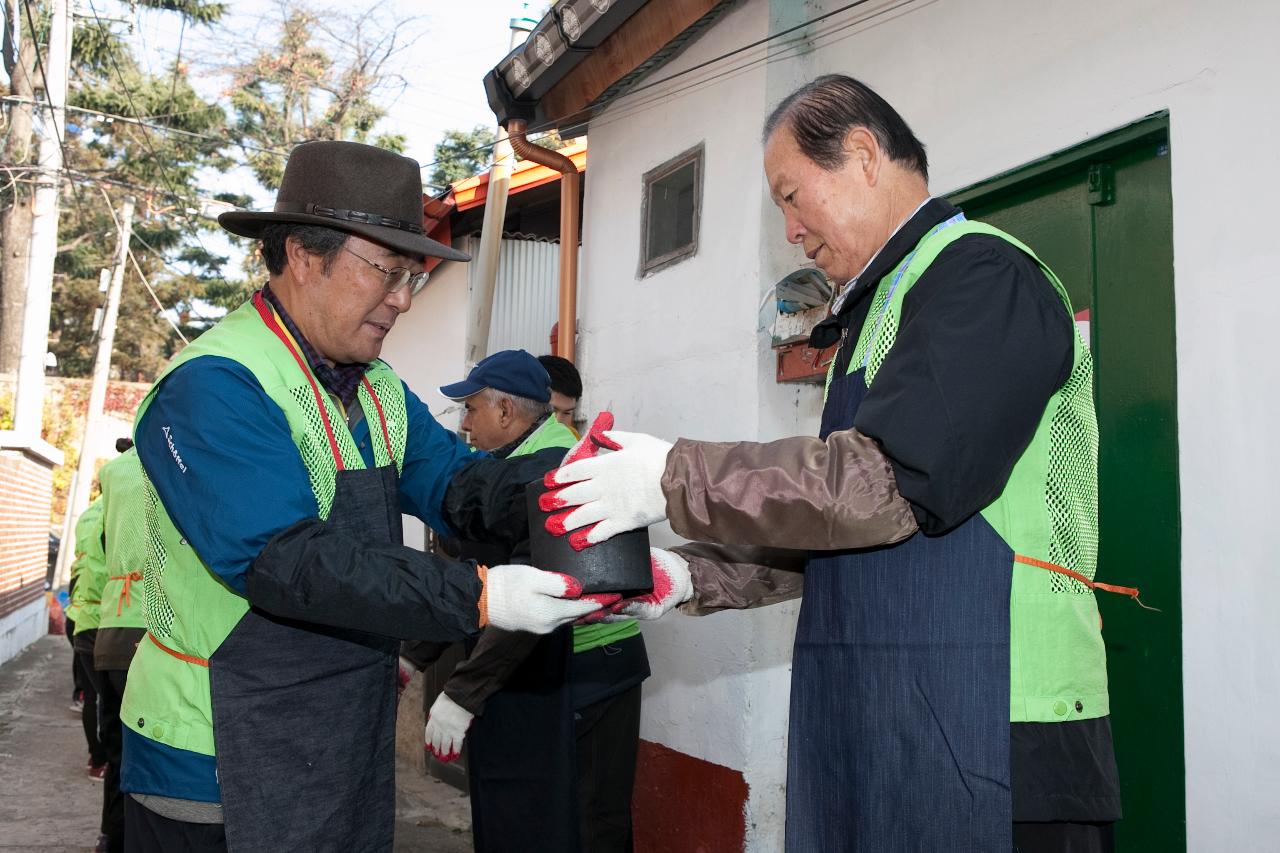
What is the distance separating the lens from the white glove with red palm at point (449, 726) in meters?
3.78

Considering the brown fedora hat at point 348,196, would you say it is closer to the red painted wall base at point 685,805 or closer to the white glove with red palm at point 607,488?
the white glove with red palm at point 607,488

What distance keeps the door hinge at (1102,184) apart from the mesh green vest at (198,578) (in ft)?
7.49

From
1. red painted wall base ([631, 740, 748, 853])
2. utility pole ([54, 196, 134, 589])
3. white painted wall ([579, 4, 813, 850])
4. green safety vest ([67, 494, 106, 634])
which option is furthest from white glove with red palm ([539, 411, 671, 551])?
utility pole ([54, 196, 134, 589])

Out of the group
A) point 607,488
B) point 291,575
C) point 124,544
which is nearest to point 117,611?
point 124,544

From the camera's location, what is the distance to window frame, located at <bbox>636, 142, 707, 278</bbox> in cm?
519

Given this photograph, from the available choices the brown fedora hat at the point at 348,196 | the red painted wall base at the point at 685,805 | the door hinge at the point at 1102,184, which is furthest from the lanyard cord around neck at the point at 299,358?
the red painted wall base at the point at 685,805

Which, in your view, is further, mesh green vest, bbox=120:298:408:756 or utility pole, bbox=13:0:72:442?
utility pole, bbox=13:0:72:442

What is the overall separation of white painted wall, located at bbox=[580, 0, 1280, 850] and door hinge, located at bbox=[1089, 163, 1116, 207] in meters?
0.12

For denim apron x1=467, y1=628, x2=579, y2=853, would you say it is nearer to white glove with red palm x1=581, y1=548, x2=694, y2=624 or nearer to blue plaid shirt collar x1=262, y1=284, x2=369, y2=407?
white glove with red palm x1=581, y1=548, x2=694, y2=624

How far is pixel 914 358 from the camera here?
1719 millimetres

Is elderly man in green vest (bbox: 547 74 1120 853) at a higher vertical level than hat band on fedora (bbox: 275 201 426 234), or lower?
lower

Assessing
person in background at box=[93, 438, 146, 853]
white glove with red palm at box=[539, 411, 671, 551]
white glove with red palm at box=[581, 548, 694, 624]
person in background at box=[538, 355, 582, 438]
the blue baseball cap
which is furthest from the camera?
person in background at box=[538, 355, 582, 438]

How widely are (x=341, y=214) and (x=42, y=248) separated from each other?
1551cm

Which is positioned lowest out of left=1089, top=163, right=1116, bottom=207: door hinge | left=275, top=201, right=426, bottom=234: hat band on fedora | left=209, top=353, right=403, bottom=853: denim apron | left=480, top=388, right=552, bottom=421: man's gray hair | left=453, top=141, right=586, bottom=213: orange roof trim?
left=209, top=353, right=403, bottom=853: denim apron
